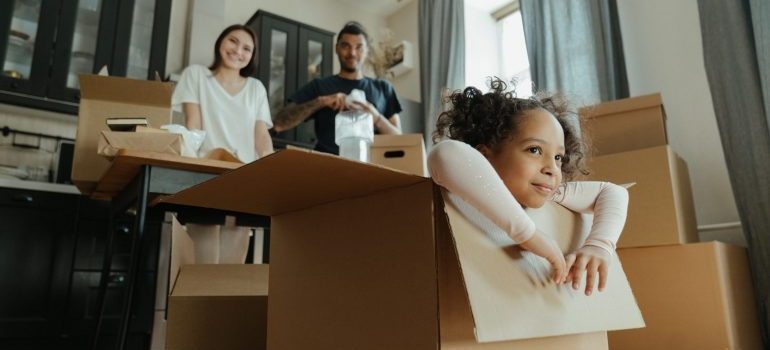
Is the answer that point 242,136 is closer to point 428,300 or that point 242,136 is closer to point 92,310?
point 92,310

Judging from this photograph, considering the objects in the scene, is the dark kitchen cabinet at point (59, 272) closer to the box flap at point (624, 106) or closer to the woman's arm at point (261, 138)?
the woman's arm at point (261, 138)

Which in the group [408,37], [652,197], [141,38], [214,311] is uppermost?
[408,37]

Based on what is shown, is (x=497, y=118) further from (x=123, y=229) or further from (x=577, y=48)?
(x=123, y=229)

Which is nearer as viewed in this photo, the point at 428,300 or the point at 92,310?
the point at 428,300

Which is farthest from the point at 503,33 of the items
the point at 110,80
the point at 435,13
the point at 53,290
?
the point at 53,290

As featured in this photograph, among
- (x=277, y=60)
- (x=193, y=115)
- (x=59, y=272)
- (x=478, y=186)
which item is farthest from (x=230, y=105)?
(x=478, y=186)

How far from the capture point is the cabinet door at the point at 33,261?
2.31 metres

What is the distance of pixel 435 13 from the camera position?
Result: 371 cm

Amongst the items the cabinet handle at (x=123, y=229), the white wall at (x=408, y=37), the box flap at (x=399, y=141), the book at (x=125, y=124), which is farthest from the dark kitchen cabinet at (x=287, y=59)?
the book at (x=125, y=124)

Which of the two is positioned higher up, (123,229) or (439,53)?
(439,53)

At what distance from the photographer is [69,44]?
9.30 ft

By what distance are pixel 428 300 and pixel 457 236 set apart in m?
0.08

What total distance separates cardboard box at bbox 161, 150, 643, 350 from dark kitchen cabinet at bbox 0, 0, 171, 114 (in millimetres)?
2497

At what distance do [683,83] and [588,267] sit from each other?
1.89 metres
